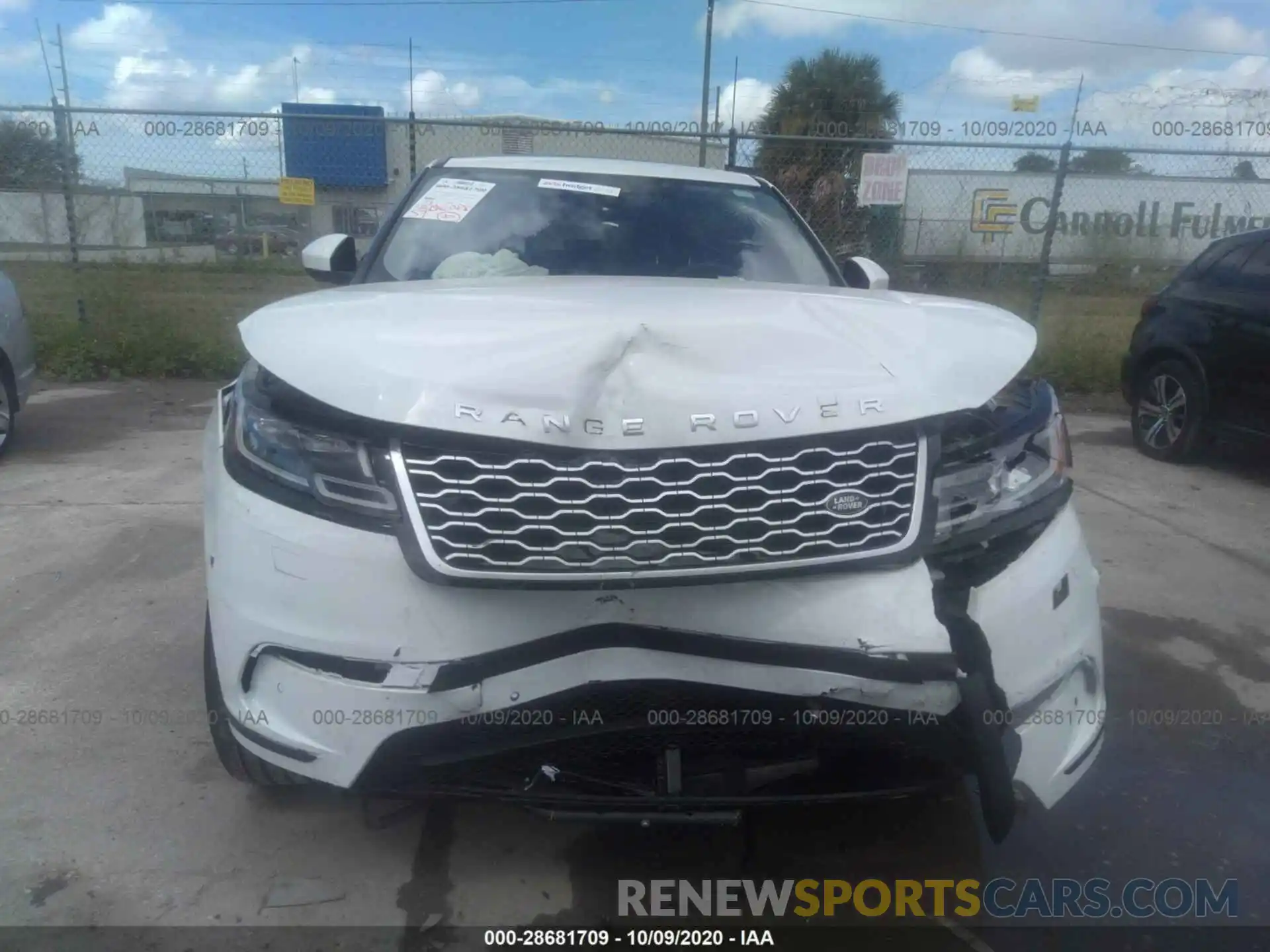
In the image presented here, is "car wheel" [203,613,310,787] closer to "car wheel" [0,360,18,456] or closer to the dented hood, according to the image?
the dented hood

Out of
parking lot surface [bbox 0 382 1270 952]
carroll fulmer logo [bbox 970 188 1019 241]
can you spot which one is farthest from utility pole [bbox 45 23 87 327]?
carroll fulmer logo [bbox 970 188 1019 241]

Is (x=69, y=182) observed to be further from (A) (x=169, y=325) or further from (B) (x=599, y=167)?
(B) (x=599, y=167)

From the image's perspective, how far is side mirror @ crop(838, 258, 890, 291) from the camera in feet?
12.3

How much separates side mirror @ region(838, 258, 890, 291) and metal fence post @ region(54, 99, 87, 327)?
23.2 feet

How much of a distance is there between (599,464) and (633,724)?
0.49 metres

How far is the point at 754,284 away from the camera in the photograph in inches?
110

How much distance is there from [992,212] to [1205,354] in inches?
443

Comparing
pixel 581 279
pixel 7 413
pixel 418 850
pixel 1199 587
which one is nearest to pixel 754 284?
pixel 581 279

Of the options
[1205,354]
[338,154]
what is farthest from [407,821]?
[338,154]

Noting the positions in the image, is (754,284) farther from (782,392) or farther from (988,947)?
(988,947)

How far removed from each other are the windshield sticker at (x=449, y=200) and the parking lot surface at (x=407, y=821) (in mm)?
1697

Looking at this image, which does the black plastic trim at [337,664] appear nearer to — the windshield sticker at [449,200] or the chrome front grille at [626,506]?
the chrome front grille at [626,506]

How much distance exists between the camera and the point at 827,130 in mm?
16953

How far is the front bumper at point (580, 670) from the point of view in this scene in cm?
178
